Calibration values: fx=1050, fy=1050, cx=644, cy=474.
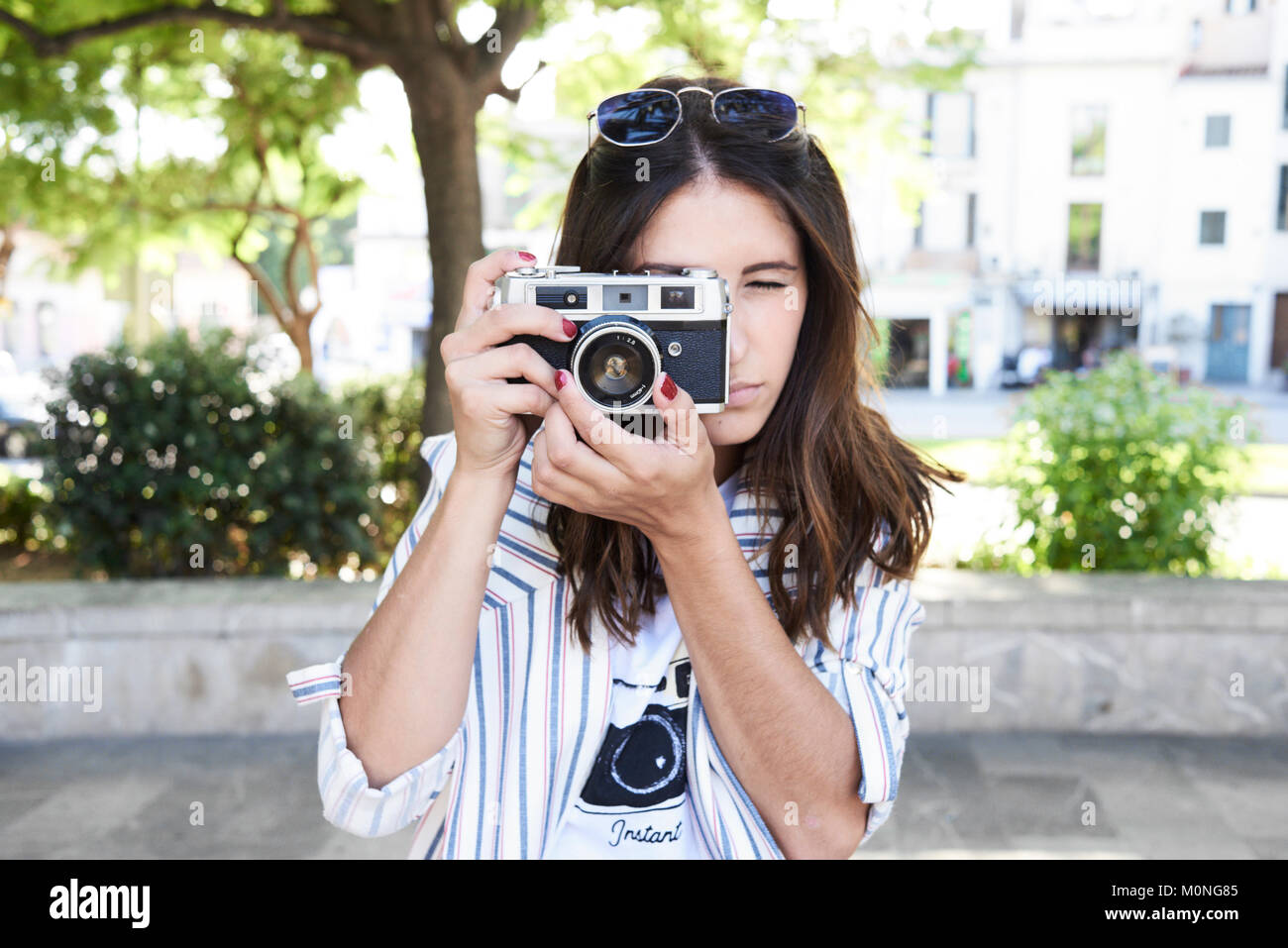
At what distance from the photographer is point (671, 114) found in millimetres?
1493

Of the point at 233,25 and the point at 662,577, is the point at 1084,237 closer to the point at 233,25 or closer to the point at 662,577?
the point at 233,25

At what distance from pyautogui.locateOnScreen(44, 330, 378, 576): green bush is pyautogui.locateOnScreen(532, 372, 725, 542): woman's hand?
3.60 meters

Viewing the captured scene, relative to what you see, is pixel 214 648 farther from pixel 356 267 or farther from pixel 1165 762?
pixel 356 267

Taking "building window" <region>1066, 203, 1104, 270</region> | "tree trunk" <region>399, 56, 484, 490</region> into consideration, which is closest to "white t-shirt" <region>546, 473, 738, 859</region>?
"tree trunk" <region>399, 56, 484, 490</region>

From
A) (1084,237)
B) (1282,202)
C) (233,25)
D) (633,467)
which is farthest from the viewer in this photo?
(1084,237)

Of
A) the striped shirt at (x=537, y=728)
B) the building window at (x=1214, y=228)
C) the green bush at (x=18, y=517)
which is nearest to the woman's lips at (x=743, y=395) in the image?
the striped shirt at (x=537, y=728)

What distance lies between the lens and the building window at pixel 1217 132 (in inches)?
1000

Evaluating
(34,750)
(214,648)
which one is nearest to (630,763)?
(214,648)

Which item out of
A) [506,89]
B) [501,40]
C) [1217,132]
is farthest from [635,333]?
[1217,132]

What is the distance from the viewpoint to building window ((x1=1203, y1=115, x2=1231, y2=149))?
25406 mm

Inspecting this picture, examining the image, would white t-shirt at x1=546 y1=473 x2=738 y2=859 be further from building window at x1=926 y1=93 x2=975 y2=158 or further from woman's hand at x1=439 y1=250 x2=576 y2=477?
building window at x1=926 y1=93 x2=975 y2=158

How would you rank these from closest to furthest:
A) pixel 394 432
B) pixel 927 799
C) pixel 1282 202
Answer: pixel 927 799, pixel 394 432, pixel 1282 202

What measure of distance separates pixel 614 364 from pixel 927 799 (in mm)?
2518
